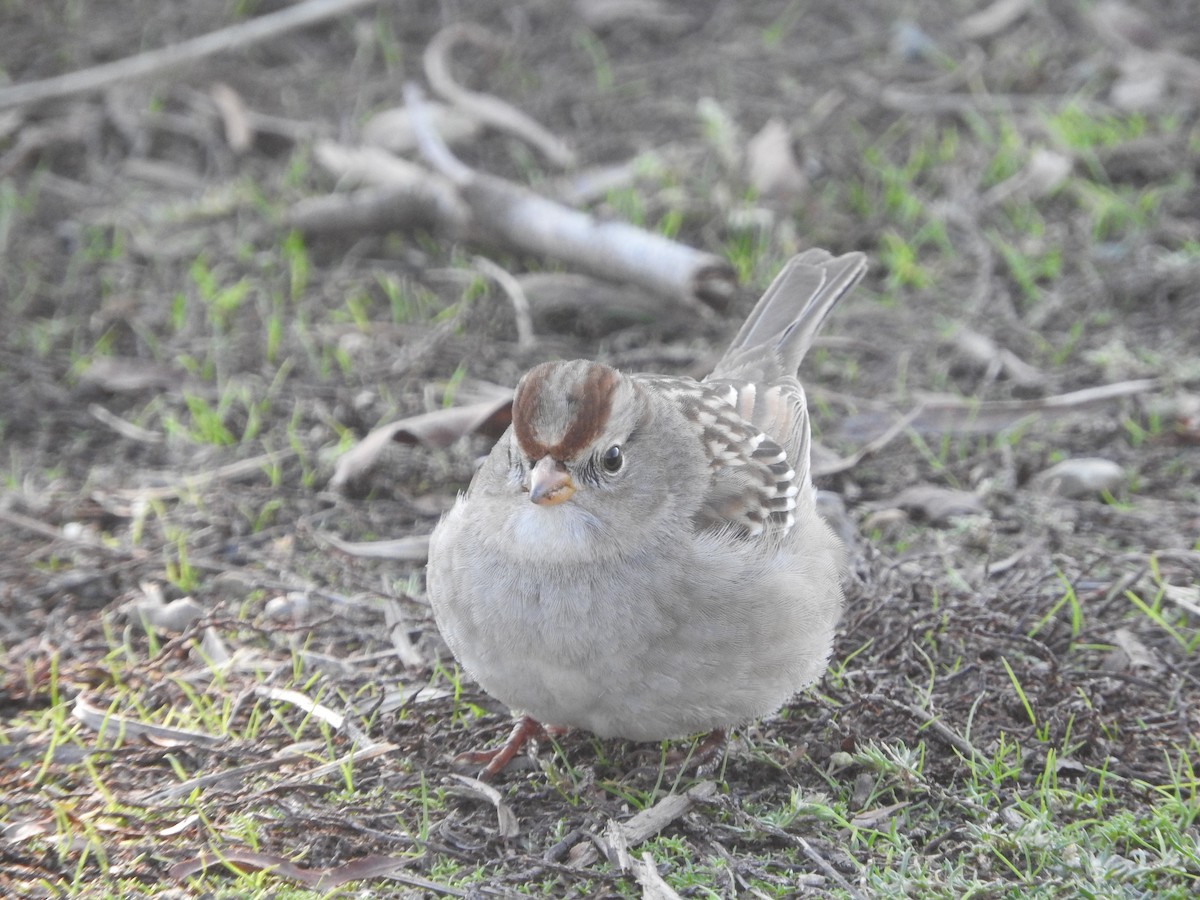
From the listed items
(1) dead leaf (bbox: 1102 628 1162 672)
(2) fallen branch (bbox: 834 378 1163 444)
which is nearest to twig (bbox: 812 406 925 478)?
(2) fallen branch (bbox: 834 378 1163 444)

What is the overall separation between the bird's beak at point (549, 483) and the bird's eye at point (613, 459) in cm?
10

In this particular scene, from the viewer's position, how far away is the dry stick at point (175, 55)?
22.1ft

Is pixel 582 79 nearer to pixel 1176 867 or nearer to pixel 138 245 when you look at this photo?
pixel 138 245

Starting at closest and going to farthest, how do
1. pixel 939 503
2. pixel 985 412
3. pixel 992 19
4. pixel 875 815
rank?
pixel 875 815
pixel 939 503
pixel 985 412
pixel 992 19

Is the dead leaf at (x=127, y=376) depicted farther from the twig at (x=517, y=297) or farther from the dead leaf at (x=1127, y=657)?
the dead leaf at (x=1127, y=657)

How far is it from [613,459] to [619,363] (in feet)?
6.78

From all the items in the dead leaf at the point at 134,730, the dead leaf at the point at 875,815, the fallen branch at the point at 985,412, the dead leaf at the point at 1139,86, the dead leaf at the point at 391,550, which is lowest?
the dead leaf at the point at 134,730

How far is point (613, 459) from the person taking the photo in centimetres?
335

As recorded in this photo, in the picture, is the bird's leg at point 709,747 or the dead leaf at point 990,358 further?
the dead leaf at point 990,358

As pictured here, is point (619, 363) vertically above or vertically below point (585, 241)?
below

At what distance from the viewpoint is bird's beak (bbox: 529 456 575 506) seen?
321 cm

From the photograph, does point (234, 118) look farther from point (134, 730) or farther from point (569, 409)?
point (569, 409)

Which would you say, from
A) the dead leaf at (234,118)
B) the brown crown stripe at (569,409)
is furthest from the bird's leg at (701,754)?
the dead leaf at (234,118)

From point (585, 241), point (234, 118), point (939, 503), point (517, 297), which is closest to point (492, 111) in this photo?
point (234, 118)
